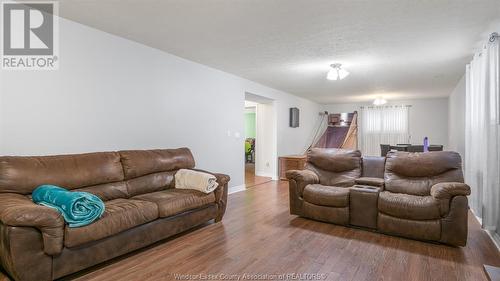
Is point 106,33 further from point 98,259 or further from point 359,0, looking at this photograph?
point 359,0

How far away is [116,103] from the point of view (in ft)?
11.1

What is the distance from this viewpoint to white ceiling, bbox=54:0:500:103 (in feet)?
8.29

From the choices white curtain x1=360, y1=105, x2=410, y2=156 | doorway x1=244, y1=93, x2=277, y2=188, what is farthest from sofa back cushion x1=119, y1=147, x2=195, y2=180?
white curtain x1=360, y1=105, x2=410, y2=156

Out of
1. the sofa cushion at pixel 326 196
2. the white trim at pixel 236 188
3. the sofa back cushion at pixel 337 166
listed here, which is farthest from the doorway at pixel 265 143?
the sofa cushion at pixel 326 196

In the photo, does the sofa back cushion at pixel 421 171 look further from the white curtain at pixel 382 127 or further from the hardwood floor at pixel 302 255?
the white curtain at pixel 382 127

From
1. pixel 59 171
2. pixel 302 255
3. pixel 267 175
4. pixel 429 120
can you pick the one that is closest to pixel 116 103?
pixel 59 171

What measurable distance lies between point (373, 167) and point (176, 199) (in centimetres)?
270

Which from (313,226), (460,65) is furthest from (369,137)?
(313,226)

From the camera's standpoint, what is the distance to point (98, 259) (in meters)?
2.27

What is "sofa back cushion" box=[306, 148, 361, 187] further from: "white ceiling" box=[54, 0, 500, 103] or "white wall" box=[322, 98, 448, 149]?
"white wall" box=[322, 98, 448, 149]

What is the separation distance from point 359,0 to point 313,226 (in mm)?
2531

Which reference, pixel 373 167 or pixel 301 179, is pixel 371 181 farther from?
pixel 301 179

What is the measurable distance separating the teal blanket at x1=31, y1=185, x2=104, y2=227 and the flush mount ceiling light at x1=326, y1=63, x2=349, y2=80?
3.56 m

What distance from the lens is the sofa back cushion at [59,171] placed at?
2.28 meters
